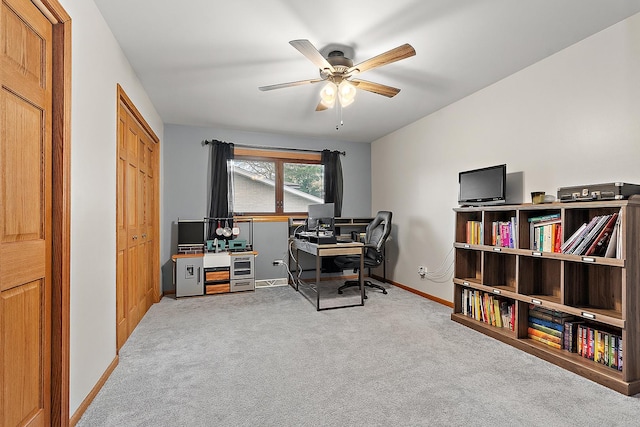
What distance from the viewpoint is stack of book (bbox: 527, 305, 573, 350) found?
8.07 ft

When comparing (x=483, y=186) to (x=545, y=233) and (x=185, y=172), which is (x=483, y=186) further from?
(x=185, y=172)

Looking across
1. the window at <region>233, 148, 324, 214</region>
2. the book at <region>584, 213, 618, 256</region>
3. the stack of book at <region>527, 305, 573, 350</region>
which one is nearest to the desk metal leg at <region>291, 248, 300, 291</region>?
the window at <region>233, 148, 324, 214</region>

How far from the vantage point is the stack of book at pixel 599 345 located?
83.0 inches

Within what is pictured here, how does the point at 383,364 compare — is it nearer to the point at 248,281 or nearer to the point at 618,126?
the point at 618,126

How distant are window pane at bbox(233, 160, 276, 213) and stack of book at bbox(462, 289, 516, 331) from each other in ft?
10.6

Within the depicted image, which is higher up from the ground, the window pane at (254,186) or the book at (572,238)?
the window pane at (254,186)

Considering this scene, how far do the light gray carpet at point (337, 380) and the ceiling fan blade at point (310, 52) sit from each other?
226cm

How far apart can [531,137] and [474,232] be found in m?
1.03

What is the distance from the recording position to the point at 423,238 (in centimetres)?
439

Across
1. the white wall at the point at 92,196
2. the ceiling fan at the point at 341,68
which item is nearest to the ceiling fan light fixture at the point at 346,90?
the ceiling fan at the point at 341,68

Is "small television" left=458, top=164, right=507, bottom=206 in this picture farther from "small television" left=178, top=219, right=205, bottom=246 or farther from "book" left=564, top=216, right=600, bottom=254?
"small television" left=178, top=219, right=205, bottom=246

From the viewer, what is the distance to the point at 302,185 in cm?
548

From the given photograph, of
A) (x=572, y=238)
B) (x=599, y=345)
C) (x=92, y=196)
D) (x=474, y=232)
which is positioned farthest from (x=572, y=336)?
(x=92, y=196)

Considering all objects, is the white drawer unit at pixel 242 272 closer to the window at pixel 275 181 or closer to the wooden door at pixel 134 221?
the window at pixel 275 181
